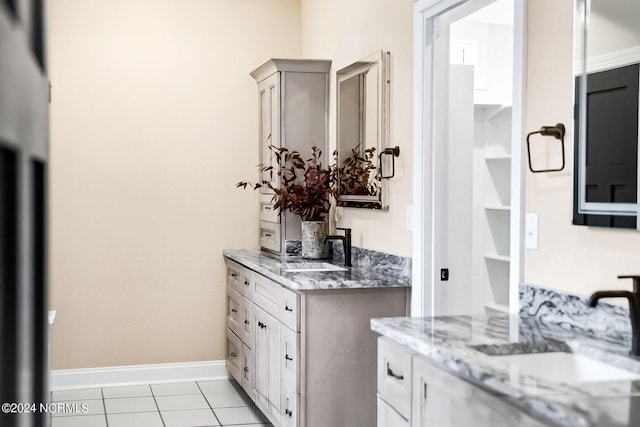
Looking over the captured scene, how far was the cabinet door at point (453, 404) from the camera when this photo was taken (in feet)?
5.55

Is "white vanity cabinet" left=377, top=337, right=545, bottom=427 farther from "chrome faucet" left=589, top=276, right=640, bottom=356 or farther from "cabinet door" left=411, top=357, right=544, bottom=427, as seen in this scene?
"chrome faucet" left=589, top=276, right=640, bottom=356

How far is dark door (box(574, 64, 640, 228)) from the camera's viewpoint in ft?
6.49

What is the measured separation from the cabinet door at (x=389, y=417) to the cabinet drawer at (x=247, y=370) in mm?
1879

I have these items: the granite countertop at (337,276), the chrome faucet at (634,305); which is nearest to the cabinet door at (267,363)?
the granite countertop at (337,276)

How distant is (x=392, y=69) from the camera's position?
3.67 metres

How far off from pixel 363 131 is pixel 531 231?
1.73m

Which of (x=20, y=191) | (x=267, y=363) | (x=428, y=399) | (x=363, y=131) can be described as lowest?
(x=267, y=363)

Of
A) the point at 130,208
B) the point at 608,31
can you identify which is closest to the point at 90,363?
the point at 130,208

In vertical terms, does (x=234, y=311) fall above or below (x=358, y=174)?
below

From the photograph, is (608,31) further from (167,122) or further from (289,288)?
(167,122)

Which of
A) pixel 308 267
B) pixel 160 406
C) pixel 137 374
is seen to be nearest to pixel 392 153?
pixel 308 267

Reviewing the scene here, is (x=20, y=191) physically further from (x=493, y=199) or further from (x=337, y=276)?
(x=493, y=199)

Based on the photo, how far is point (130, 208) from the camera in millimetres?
4969

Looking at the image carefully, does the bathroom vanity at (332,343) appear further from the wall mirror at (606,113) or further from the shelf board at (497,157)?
the shelf board at (497,157)
